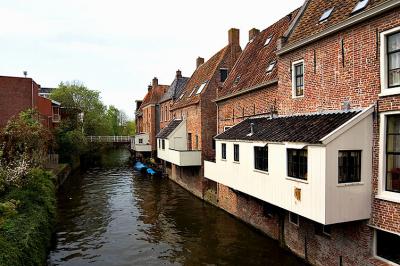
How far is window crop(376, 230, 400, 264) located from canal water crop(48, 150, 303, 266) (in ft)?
13.3

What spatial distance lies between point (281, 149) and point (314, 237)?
3666 millimetres

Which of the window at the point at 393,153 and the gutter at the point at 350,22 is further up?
the gutter at the point at 350,22

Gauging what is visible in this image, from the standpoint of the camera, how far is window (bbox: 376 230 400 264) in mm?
8875

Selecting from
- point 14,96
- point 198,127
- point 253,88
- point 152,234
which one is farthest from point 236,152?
point 14,96

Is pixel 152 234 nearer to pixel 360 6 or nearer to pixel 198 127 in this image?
pixel 198 127

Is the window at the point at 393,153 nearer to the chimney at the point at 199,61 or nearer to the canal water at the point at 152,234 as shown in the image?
the canal water at the point at 152,234

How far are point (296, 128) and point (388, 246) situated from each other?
4384 millimetres

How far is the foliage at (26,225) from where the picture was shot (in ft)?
31.2

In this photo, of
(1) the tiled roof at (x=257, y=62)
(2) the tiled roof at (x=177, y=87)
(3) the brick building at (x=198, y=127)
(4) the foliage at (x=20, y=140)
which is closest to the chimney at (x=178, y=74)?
(2) the tiled roof at (x=177, y=87)

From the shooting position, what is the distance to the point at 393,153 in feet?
28.6

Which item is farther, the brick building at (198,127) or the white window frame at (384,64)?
the brick building at (198,127)

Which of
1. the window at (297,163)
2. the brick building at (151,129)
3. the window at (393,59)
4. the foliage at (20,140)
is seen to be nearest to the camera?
the window at (393,59)

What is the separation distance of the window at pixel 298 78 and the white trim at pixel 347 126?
3.71 metres

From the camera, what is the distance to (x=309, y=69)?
12.1 metres
